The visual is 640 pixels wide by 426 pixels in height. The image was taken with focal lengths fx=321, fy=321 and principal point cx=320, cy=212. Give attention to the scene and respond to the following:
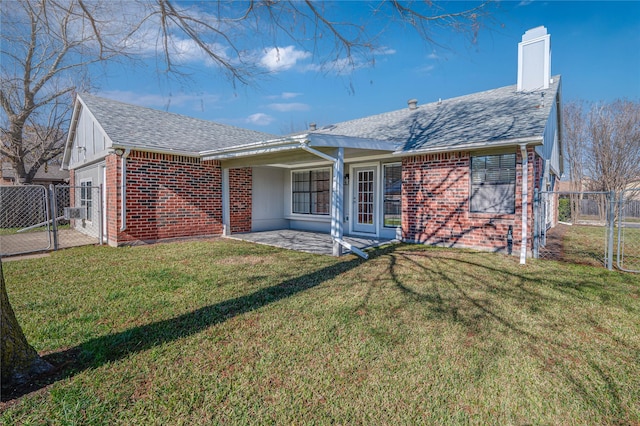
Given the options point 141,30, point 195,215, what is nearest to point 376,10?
point 141,30

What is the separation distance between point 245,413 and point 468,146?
7.14 m

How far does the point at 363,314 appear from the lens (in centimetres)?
390

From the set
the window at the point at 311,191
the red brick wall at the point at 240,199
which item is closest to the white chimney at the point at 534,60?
the window at the point at 311,191

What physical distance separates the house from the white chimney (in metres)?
0.03

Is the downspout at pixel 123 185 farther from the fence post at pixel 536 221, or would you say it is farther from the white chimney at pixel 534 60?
the white chimney at pixel 534 60

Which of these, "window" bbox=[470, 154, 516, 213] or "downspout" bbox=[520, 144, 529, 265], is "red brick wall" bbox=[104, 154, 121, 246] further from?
"downspout" bbox=[520, 144, 529, 265]

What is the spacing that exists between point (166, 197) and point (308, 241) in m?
4.26

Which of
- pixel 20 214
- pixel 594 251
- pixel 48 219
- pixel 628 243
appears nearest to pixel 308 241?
pixel 48 219

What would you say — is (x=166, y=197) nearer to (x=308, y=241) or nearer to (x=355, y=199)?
(x=308, y=241)

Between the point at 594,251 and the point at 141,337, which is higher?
the point at 594,251

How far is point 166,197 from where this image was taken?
920 centimetres

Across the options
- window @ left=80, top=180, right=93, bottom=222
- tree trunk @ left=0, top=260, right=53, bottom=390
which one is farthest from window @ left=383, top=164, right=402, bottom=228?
window @ left=80, top=180, right=93, bottom=222

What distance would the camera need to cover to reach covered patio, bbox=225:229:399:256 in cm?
824

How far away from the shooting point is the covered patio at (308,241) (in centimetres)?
824
